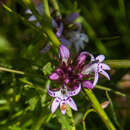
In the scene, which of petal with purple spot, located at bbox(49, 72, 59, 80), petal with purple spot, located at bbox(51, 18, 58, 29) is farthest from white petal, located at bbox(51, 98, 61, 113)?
petal with purple spot, located at bbox(51, 18, 58, 29)

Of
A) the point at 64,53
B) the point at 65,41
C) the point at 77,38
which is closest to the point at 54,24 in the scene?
the point at 65,41

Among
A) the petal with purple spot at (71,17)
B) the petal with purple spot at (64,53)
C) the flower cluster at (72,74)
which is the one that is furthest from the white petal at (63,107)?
the petal with purple spot at (71,17)

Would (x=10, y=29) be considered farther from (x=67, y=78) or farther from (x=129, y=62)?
(x=129, y=62)

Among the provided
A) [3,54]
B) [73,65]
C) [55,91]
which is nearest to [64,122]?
[55,91]

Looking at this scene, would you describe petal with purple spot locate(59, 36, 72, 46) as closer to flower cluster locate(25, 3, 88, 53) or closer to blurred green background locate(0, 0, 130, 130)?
flower cluster locate(25, 3, 88, 53)

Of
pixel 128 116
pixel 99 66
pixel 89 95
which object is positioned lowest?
pixel 128 116

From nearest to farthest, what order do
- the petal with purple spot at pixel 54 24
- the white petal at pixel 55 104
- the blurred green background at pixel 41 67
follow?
the white petal at pixel 55 104 → the blurred green background at pixel 41 67 → the petal with purple spot at pixel 54 24

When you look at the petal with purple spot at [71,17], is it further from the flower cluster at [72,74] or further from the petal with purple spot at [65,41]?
the flower cluster at [72,74]
